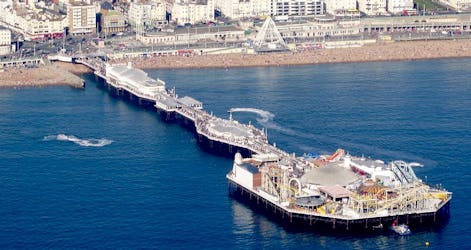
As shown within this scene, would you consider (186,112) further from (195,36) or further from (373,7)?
(373,7)

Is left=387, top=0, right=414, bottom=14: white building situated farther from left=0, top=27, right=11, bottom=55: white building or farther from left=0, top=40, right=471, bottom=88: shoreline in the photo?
left=0, top=27, right=11, bottom=55: white building

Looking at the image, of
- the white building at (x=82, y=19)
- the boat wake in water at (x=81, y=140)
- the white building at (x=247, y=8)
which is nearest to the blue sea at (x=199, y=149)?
the boat wake in water at (x=81, y=140)

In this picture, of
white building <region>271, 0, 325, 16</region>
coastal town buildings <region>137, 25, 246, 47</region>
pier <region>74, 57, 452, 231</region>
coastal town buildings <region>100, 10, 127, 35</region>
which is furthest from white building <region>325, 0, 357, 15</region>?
pier <region>74, 57, 452, 231</region>

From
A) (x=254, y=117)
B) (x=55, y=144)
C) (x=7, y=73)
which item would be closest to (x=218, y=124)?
(x=254, y=117)

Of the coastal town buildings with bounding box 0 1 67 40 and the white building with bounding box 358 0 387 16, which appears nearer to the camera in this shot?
the coastal town buildings with bounding box 0 1 67 40

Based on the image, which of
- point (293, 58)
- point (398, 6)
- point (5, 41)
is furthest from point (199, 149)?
point (398, 6)

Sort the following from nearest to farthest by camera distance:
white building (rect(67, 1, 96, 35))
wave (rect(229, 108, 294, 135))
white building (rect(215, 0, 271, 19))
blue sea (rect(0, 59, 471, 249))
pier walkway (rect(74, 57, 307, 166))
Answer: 1. blue sea (rect(0, 59, 471, 249))
2. pier walkway (rect(74, 57, 307, 166))
3. wave (rect(229, 108, 294, 135))
4. white building (rect(67, 1, 96, 35))
5. white building (rect(215, 0, 271, 19))

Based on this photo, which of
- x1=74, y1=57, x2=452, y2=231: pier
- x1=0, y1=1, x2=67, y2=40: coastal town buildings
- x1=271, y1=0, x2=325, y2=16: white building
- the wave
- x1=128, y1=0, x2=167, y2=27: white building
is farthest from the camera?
x1=271, y1=0, x2=325, y2=16: white building

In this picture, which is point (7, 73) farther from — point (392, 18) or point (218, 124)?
point (392, 18)
